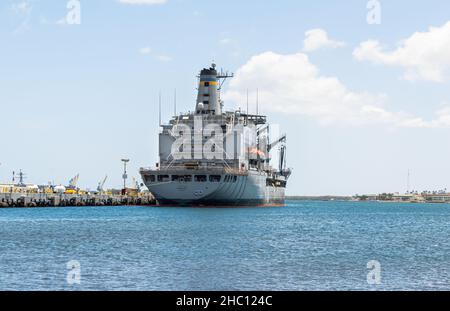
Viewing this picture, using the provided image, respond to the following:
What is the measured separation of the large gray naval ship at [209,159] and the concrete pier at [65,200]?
32405mm

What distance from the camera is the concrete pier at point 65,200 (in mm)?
137375

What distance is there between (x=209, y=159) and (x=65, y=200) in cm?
5010

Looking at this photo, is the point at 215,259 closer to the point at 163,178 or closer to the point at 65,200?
the point at 163,178

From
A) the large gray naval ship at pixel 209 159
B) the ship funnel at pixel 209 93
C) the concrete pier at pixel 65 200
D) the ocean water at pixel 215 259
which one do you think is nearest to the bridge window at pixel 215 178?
the large gray naval ship at pixel 209 159

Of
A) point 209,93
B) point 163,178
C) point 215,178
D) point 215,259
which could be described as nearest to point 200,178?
point 215,178

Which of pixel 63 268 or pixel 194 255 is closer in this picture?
pixel 63 268

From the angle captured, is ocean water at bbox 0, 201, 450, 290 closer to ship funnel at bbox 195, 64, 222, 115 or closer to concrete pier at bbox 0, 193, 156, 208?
ship funnel at bbox 195, 64, 222, 115

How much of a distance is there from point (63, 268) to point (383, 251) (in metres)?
26.7

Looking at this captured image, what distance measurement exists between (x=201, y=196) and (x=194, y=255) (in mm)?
67118

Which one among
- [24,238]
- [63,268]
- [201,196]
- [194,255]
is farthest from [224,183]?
[63,268]
